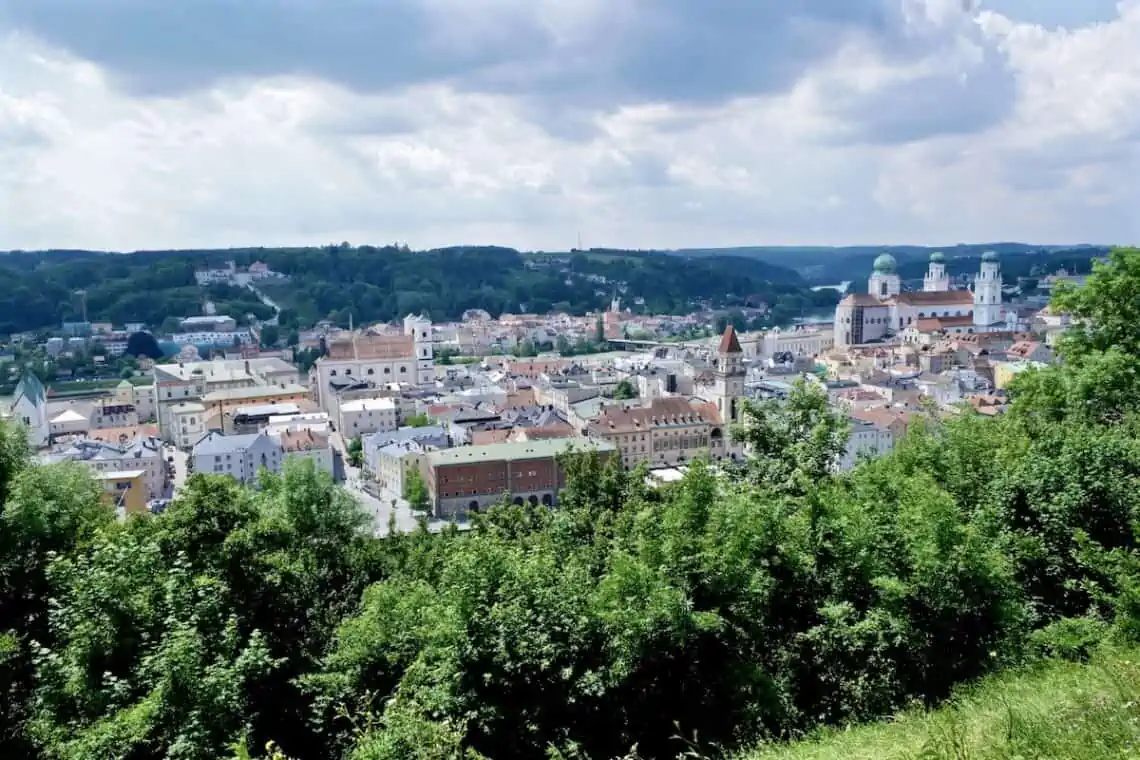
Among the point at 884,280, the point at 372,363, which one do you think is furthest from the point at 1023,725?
the point at 884,280

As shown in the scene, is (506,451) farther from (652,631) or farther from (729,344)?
(652,631)

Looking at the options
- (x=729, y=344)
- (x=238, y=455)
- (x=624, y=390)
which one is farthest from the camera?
(x=624, y=390)

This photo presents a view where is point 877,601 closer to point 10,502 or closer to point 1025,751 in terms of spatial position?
point 1025,751

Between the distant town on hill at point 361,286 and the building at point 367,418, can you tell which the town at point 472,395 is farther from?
the distant town on hill at point 361,286

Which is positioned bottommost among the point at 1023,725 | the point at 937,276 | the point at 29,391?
the point at 29,391

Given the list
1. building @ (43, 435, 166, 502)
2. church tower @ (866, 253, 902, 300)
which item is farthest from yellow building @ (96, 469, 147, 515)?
church tower @ (866, 253, 902, 300)

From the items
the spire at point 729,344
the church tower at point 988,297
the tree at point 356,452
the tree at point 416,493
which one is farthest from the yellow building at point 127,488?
the church tower at point 988,297
